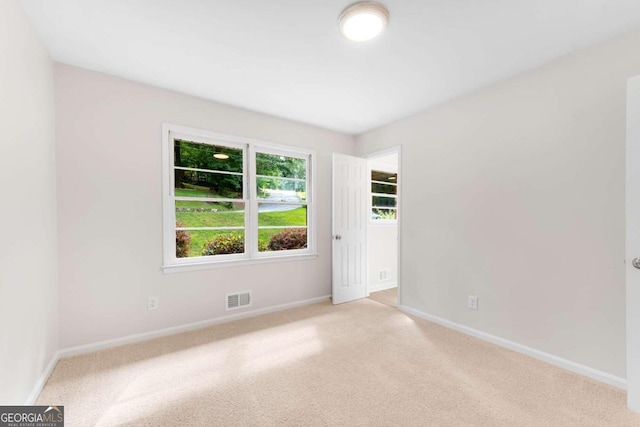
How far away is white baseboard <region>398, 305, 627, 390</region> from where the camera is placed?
6.37 ft

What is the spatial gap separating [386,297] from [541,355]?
6.59ft

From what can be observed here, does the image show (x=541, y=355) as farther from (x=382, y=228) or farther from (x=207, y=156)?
(x=207, y=156)

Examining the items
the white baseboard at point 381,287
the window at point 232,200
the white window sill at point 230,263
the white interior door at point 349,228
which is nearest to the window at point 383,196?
the white interior door at point 349,228

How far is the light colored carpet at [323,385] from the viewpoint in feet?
5.34

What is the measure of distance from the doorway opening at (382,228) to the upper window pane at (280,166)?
4.08 ft

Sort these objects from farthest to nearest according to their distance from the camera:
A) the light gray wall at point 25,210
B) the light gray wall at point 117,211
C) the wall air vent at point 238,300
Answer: the wall air vent at point 238,300 < the light gray wall at point 117,211 < the light gray wall at point 25,210

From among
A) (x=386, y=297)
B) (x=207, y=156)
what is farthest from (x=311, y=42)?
(x=386, y=297)

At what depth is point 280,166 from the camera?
3.66 m

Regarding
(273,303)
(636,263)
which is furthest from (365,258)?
(636,263)

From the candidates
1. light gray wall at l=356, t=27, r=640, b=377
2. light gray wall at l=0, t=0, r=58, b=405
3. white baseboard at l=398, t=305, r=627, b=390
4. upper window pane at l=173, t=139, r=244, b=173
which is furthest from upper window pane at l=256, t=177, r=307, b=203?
white baseboard at l=398, t=305, r=627, b=390

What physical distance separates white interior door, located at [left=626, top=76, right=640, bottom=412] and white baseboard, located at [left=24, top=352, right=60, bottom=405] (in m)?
3.73

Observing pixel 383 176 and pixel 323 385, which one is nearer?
pixel 323 385

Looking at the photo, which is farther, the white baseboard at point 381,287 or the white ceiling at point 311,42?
the white baseboard at point 381,287

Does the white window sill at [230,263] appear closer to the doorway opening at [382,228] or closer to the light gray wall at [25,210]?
the light gray wall at [25,210]
